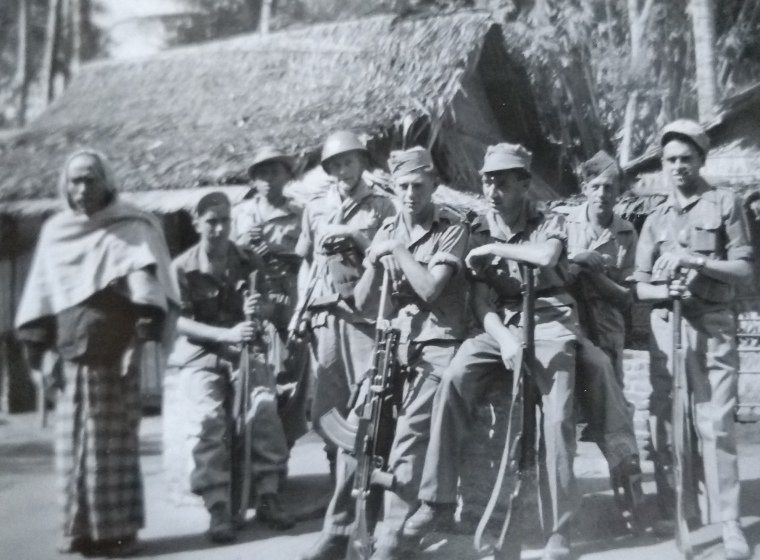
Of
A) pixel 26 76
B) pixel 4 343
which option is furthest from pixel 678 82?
pixel 4 343

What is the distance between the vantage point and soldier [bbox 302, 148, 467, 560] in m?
3.24

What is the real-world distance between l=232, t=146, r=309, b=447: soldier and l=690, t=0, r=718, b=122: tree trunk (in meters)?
2.29

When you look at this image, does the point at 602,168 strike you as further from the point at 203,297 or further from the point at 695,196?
the point at 203,297

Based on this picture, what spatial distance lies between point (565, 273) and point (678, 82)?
1570 mm

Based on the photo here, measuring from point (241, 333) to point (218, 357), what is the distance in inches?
A: 8.2

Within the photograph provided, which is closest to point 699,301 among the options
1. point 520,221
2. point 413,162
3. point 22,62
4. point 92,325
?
point 520,221

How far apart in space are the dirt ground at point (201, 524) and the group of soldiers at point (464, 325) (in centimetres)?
12

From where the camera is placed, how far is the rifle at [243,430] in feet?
12.1

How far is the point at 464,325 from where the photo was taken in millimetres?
3459

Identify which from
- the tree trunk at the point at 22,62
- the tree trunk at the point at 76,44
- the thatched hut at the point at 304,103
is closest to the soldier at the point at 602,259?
the thatched hut at the point at 304,103

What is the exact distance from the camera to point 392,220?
354cm

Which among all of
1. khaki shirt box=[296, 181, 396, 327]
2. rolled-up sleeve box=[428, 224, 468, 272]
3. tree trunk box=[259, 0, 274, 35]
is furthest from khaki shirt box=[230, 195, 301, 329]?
rolled-up sleeve box=[428, 224, 468, 272]

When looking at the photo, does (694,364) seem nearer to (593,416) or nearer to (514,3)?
(593,416)

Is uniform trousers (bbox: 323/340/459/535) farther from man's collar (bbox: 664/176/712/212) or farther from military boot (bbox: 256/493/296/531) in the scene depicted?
man's collar (bbox: 664/176/712/212)
